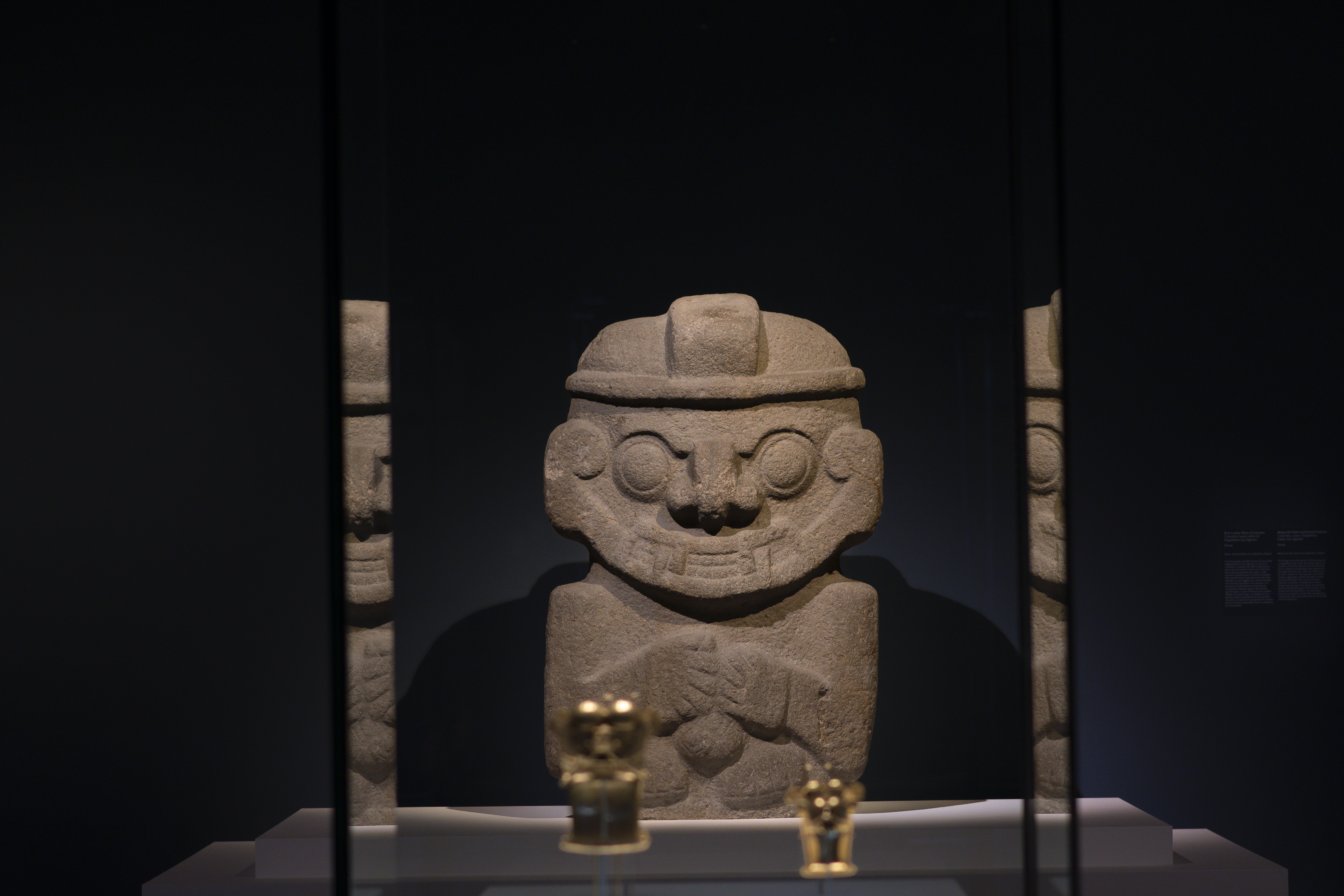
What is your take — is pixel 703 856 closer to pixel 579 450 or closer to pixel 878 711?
pixel 878 711

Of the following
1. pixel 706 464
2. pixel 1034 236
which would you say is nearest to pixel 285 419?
pixel 706 464

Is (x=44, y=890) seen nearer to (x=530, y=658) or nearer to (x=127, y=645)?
(x=127, y=645)

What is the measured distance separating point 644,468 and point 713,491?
189 millimetres

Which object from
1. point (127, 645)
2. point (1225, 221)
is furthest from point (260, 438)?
point (1225, 221)

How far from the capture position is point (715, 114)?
105 inches

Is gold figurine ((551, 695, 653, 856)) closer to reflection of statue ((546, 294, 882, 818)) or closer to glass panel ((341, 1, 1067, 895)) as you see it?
glass panel ((341, 1, 1067, 895))

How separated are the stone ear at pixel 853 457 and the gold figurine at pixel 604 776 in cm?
140

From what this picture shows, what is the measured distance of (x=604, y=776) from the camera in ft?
6.45

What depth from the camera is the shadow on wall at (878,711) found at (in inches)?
87.1

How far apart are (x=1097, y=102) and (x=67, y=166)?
317 centimetres

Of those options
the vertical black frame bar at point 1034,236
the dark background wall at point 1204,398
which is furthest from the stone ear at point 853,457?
the vertical black frame bar at point 1034,236

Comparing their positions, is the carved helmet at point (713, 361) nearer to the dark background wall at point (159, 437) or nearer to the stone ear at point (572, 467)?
the stone ear at point (572, 467)

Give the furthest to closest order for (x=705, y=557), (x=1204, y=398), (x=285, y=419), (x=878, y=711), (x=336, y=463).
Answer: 1. (x=285, y=419)
2. (x=1204, y=398)
3. (x=705, y=557)
4. (x=878, y=711)
5. (x=336, y=463)

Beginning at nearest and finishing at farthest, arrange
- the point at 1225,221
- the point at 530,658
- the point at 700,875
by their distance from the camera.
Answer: the point at 700,875
the point at 530,658
the point at 1225,221
